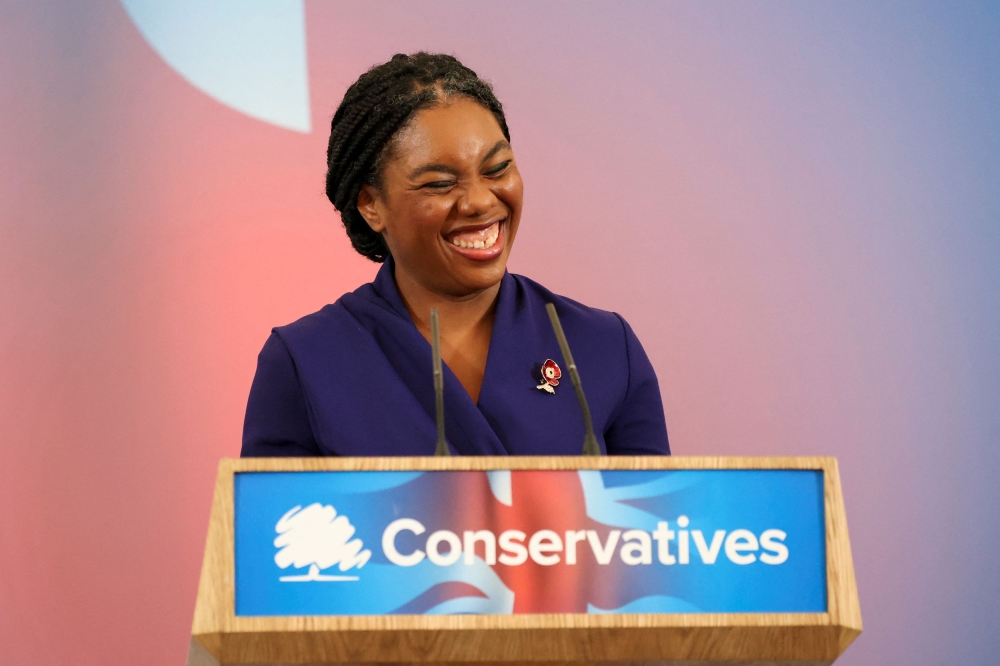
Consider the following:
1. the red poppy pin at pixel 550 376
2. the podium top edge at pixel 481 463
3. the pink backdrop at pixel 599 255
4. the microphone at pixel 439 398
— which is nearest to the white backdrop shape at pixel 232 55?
the pink backdrop at pixel 599 255

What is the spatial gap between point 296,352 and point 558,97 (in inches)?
44.6

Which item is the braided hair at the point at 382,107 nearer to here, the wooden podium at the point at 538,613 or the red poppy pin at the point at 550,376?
the red poppy pin at the point at 550,376

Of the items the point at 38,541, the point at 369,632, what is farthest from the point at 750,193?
the point at 369,632

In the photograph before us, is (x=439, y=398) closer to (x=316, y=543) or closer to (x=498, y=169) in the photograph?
(x=316, y=543)

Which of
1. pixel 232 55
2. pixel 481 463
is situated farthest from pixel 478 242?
pixel 232 55

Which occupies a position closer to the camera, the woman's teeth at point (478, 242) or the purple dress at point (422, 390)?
the purple dress at point (422, 390)

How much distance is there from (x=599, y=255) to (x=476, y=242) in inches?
35.2

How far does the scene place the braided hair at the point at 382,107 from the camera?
1491mm

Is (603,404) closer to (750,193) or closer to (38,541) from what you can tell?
(750,193)

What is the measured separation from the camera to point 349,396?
4.42 ft

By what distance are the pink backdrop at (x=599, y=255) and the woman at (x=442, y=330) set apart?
75 cm

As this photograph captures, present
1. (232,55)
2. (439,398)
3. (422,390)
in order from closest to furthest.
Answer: (439,398) → (422,390) → (232,55)

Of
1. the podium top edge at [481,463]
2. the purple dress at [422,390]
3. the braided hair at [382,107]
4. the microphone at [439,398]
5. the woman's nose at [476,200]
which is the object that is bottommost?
the podium top edge at [481,463]

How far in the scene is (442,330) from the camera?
4.96ft
